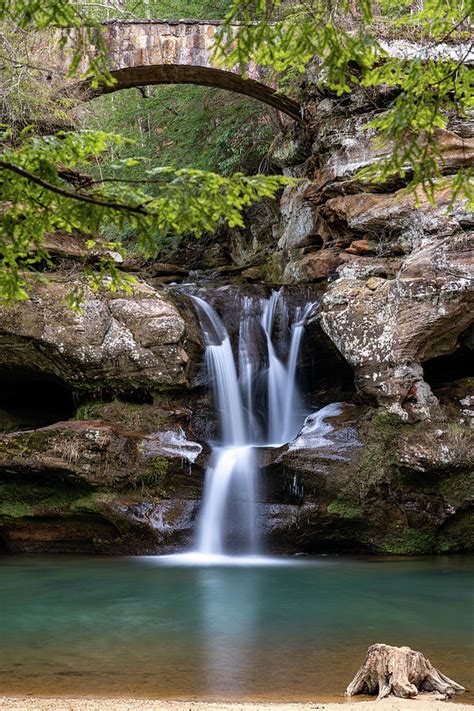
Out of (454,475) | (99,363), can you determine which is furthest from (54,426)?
(454,475)

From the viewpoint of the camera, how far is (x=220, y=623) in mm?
7043

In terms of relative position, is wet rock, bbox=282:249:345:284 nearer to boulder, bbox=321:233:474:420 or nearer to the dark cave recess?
boulder, bbox=321:233:474:420

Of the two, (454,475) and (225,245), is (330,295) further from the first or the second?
(225,245)

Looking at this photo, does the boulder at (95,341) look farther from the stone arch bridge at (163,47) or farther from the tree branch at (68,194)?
the tree branch at (68,194)

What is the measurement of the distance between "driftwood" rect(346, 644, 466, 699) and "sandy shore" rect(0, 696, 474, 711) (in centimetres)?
16

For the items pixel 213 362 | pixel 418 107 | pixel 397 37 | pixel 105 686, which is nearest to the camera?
pixel 418 107

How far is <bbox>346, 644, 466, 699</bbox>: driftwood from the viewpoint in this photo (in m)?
4.62

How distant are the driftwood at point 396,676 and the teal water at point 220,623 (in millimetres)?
174

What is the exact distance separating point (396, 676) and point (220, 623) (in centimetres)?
278

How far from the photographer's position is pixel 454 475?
10.9 meters

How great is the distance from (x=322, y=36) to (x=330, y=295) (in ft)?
25.3

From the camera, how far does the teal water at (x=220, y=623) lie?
16.8ft

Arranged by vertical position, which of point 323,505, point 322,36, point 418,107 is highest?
point 322,36

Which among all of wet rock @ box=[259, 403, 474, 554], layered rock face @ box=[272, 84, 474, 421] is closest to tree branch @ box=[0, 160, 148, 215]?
layered rock face @ box=[272, 84, 474, 421]
